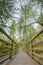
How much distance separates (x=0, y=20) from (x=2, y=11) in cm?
45

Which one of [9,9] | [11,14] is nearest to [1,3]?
[9,9]

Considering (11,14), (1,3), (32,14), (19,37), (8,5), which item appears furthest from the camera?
(19,37)

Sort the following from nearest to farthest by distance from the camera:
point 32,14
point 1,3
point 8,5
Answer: point 1,3 → point 8,5 → point 32,14

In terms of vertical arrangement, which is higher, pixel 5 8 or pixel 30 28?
pixel 30 28

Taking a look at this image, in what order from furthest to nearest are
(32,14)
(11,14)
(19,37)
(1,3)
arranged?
(19,37), (32,14), (11,14), (1,3)

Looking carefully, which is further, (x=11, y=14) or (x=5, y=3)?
(x=11, y=14)

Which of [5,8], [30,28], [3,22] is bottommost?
[3,22]

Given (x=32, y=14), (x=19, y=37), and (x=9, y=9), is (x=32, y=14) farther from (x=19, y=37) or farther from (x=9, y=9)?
(x=19, y=37)

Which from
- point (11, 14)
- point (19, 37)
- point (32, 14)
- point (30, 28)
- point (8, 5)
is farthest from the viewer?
point (19, 37)

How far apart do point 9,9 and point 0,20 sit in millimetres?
467

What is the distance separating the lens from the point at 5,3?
544cm

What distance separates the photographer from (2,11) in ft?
18.0

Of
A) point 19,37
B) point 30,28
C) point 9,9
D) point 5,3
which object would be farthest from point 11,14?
point 19,37

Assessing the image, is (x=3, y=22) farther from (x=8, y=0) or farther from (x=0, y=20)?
(x=8, y=0)
